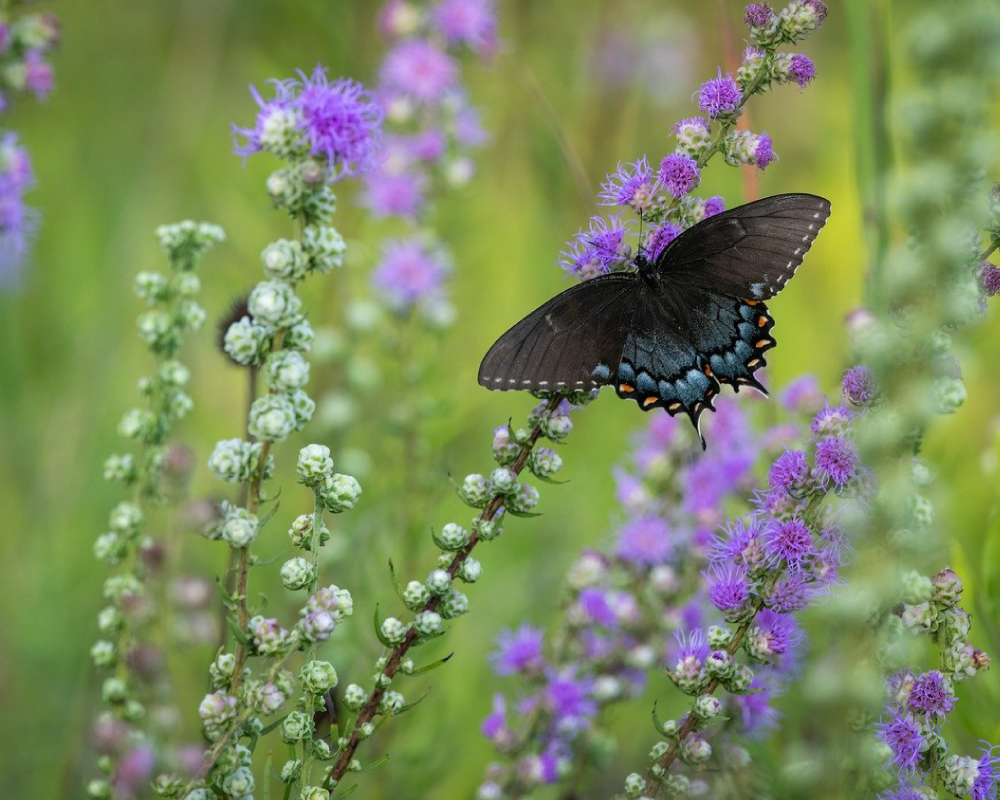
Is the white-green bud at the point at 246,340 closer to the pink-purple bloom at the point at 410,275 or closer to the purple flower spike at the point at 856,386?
the purple flower spike at the point at 856,386

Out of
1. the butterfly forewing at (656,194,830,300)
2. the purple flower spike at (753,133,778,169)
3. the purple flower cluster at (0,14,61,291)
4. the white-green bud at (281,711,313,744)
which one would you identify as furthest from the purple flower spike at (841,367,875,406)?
the purple flower cluster at (0,14,61,291)

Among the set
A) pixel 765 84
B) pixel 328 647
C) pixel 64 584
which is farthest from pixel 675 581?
pixel 64 584

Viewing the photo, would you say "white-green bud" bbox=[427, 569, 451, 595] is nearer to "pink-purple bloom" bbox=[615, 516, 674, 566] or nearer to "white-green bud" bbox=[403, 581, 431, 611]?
"white-green bud" bbox=[403, 581, 431, 611]

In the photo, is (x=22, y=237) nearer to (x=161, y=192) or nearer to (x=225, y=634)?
(x=225, y=634)

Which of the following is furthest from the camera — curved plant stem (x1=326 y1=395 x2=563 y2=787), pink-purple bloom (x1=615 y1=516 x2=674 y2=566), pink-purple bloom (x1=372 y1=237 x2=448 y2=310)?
pink-purple bloom (x1=372 y1=237 x2=448 y2=310)

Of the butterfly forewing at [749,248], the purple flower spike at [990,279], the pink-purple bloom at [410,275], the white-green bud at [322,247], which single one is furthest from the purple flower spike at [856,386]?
the pink-purple bloom at [410,275]
